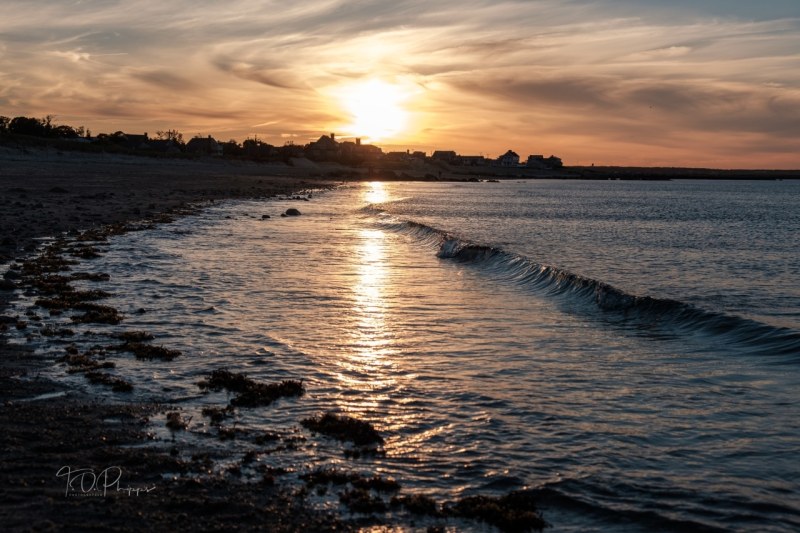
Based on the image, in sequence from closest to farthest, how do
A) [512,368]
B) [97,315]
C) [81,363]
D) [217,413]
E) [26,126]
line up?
[217,413] → [81,363] → [512,368] → [97,315] → [26,126]

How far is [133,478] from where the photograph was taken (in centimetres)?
682

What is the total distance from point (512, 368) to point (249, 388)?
4380 millimetres

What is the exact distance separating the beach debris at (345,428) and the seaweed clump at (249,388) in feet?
3.27

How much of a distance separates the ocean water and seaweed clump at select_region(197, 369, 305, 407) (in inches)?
8.4

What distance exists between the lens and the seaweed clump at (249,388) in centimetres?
939

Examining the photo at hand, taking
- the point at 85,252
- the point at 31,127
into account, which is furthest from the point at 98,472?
the point at 31,127

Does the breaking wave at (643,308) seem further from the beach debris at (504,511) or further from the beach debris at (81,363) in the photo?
the beach debris at (81,363)

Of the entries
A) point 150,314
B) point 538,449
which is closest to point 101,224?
point 150,314

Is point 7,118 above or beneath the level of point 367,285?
above

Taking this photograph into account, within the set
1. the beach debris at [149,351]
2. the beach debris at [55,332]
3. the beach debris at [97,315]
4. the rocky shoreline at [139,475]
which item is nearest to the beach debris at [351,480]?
the rocky shoreline at [139,475]

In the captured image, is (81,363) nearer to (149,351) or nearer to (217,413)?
(149,351)

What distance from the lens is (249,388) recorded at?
9.83 meters

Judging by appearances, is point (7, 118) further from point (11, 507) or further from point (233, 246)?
point (11, 507)

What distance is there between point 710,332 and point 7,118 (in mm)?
148906
